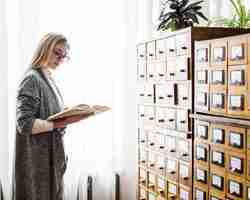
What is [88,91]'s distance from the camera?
378 centimetres

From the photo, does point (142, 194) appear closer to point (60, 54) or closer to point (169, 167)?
point (169, 167)

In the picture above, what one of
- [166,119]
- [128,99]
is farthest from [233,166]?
[128,99]

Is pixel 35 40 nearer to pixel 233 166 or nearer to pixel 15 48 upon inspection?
A: pixel 15 48

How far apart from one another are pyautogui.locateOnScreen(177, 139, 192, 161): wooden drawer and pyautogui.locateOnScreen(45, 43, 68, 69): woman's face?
0.79 metres

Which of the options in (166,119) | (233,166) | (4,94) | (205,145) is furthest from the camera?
(4,94)

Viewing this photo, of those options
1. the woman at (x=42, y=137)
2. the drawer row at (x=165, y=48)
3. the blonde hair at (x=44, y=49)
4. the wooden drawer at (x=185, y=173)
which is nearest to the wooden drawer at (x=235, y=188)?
the wooden drawer at (x=185, y=173)

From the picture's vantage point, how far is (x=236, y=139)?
209cm

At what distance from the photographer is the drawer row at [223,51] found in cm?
203

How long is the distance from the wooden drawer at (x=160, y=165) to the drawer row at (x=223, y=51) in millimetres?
659

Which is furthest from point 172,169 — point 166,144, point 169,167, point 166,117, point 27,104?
point 27,104

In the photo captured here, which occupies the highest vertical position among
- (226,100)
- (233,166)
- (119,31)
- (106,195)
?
(119,31)

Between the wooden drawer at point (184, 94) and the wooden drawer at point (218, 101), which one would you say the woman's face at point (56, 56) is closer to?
the wooden drawer at point (184, 94)

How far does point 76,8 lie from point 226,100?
6.19 ft

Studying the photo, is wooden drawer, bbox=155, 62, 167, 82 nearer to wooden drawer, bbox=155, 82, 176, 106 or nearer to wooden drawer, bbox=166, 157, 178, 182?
wooden drawer, bbox=155, 82, 176, 106
